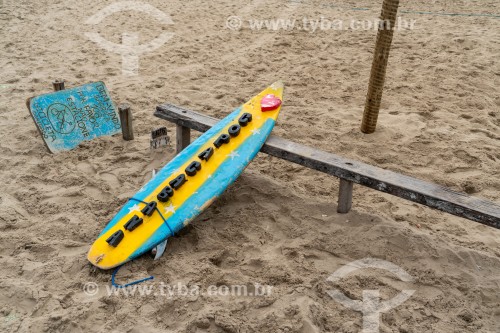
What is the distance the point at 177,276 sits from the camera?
2439 millimetres

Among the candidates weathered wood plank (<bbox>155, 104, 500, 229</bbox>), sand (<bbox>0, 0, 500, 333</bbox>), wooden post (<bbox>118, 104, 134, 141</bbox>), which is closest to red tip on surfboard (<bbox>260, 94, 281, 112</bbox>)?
weathered wood plank (<bbox>155, 104, 500, 229</bbox>)

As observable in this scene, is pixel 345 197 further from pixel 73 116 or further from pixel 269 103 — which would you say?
pixel 73 116

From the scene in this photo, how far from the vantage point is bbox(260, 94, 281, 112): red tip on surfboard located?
10.7ft

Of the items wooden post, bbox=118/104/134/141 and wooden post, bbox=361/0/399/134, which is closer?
wooden post, bbox=361/0/399/134

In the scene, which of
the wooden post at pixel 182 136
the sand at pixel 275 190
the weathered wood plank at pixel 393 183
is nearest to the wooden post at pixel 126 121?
the sand at pixel 275 190

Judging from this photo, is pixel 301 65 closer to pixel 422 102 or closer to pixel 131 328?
pixel 422 102

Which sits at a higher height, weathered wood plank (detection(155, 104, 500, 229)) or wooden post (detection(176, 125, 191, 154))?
weathered wood plank (detection(155, 104, 500, 229))

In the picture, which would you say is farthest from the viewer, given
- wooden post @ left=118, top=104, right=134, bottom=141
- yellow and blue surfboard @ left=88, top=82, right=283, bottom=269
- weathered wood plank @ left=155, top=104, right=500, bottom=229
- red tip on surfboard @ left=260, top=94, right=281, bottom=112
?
wooden post @ left=118, top=104, right=134, bottom=141

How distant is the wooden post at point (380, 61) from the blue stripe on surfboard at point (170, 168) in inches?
45.7

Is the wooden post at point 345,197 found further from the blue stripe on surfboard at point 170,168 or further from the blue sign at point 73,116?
the blue sign at point 73,116

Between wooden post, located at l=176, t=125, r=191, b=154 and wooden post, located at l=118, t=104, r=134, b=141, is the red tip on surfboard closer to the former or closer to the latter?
wooden post, located at l=176, t=125, r=191, b=154

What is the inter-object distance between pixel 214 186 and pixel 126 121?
1256mm

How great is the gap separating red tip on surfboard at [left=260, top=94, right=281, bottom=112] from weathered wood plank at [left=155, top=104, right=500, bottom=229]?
0.25 meters

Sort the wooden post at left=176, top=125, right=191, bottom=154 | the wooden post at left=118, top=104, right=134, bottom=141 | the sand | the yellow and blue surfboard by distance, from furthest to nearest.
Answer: the wooden post at left=118, top=104, right=134, bottom=141 → the wooden post at left=176, top=125, right=191, bottom=154 → the yellow and blue surfboard → the sand
